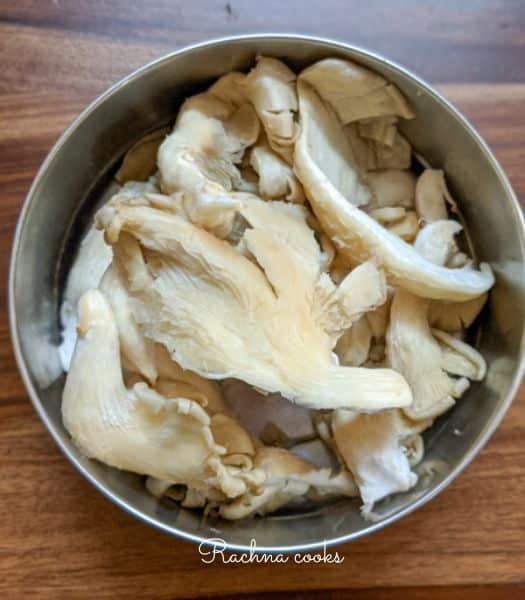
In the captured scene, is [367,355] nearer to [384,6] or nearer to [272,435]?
[272,435]

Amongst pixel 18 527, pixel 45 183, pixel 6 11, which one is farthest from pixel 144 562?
pixel 6 11

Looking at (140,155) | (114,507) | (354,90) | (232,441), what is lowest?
(114,507)

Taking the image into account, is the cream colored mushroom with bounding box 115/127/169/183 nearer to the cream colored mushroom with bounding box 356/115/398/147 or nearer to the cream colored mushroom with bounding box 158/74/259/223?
the cream colored mushroom with bounding box 158/74/259/223

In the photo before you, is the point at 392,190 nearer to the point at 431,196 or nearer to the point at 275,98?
the point at 431,196

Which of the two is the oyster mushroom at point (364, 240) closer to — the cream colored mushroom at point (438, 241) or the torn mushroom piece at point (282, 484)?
the cream colored mushroom at point (438, 241)

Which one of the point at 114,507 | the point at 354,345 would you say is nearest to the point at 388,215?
the point at 354,345
